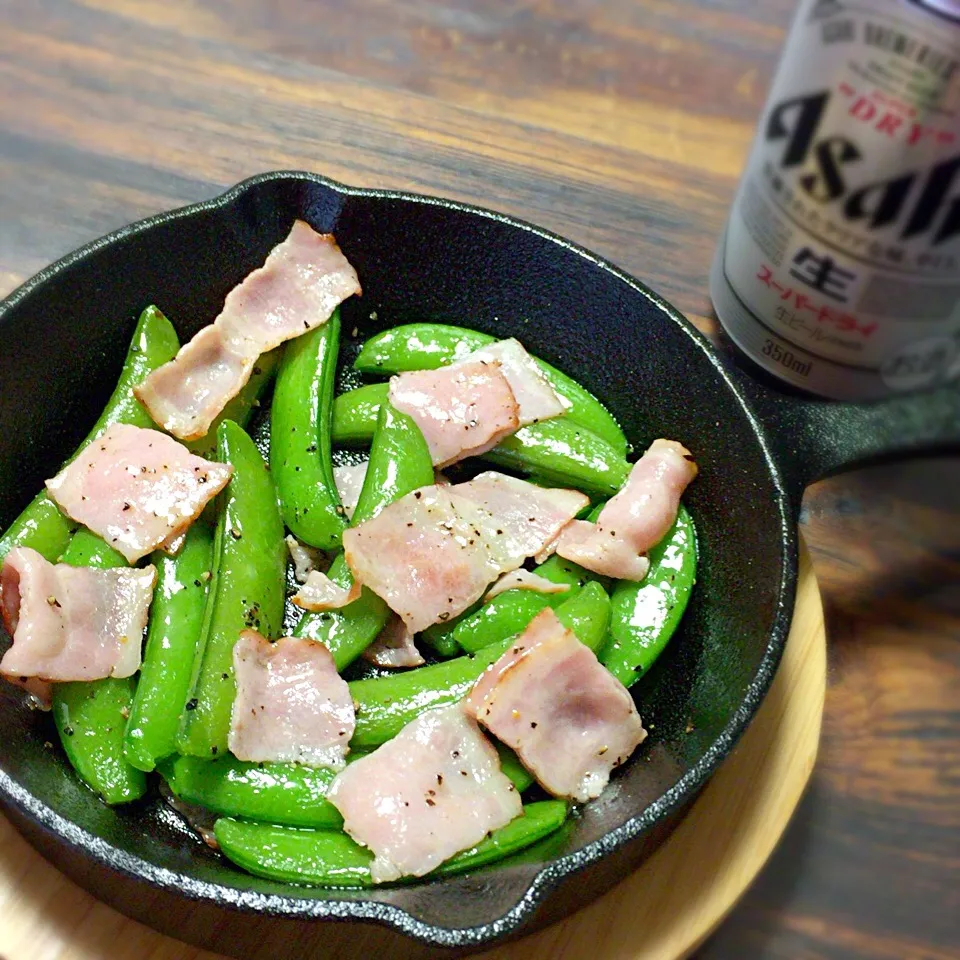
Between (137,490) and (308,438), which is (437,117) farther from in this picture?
(137,490)

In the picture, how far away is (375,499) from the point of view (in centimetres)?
155

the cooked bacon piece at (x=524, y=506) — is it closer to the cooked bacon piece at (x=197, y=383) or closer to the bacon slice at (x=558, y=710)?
the bacon slice at (x=558, y=710)

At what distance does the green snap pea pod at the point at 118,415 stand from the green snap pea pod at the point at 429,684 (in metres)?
0.54

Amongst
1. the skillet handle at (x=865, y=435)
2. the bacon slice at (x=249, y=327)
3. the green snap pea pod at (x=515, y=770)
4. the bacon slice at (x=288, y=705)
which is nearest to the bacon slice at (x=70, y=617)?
the bacon slice at (x=288, y=705)

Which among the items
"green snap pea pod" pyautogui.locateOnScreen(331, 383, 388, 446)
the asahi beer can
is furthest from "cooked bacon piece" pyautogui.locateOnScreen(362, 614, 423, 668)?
the asahi beer can

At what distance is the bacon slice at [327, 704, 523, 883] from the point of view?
1251 millimetres

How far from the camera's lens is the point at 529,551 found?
1.54 metres

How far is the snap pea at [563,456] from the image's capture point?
1.64 m

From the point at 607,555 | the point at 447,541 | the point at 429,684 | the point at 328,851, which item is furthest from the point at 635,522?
the point at 328,851

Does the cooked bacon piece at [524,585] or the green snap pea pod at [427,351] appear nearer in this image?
the cooked bacon piece at [524,585]

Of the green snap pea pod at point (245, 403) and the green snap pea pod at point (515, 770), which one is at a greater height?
the green snap pea pod at point (245, 403)

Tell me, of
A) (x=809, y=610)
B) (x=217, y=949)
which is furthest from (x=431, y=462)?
(x=217, y=949)

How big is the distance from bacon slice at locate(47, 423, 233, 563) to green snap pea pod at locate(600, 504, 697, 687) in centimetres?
65

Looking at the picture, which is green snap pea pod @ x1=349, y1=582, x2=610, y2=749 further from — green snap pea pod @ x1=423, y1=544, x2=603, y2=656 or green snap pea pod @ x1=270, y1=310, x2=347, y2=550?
green snap pea pod @ x1=270, y1=310, x2=347, y2=550
